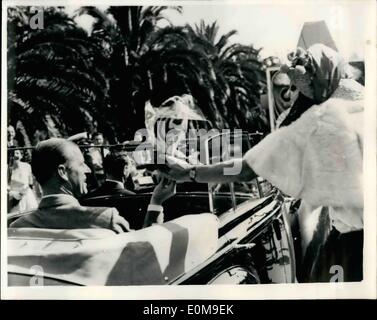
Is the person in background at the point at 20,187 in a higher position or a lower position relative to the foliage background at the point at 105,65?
lower

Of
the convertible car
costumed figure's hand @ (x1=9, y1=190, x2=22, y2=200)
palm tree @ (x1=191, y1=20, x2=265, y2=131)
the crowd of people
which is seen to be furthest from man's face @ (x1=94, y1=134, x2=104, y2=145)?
palm tree @ (x1=191, y1=20, x2=265, y2=131)

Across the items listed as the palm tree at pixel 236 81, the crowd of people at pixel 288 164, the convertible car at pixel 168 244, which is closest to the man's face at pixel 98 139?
the crowd of people at pixel 288 164

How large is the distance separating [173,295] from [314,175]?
1312mm

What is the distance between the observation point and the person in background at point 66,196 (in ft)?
12.7

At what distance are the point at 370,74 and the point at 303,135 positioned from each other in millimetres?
645

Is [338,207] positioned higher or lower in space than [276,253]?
A: higher

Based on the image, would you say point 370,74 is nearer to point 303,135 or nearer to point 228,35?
point 303,135

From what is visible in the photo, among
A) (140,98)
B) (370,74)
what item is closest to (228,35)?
(140,98)

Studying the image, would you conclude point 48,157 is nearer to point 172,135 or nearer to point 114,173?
point 114,173

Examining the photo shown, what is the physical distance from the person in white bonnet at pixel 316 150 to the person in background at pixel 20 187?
3.18 feet

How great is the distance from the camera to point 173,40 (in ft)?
12.7

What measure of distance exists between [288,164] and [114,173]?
123 centimetres

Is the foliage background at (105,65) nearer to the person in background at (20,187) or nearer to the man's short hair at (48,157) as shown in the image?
the man's short hair at (48,157)
